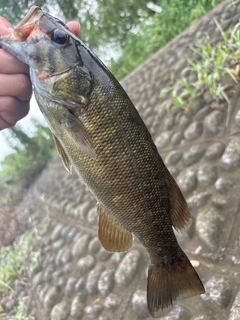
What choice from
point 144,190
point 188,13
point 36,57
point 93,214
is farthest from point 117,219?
point 188,13

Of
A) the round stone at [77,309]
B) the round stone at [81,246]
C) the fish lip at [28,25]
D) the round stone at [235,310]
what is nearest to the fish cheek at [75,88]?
the fish lip at [28,25]

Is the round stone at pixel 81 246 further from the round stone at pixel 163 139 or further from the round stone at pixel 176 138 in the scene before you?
the round stone at pixel 176 138

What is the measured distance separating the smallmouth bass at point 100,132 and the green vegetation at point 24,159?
7.48m

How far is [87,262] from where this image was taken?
157 inches

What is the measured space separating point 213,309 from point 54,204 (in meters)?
4.12

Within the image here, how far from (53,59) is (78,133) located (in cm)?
34

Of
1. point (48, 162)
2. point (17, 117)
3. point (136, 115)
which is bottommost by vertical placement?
point (48, 162)

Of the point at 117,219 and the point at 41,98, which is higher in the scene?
the point at 41,98

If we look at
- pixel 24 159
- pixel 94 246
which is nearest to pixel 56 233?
pixel 94 246

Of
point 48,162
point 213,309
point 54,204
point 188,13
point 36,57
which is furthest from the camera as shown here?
point 48,162

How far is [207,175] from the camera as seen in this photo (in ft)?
10.9

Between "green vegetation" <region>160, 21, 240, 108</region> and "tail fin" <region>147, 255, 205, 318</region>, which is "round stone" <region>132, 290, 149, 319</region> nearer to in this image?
"tail fin" <region>147, 255, 205, 318</region>

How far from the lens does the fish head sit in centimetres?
141

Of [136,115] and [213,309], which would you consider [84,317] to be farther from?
[136,115]
